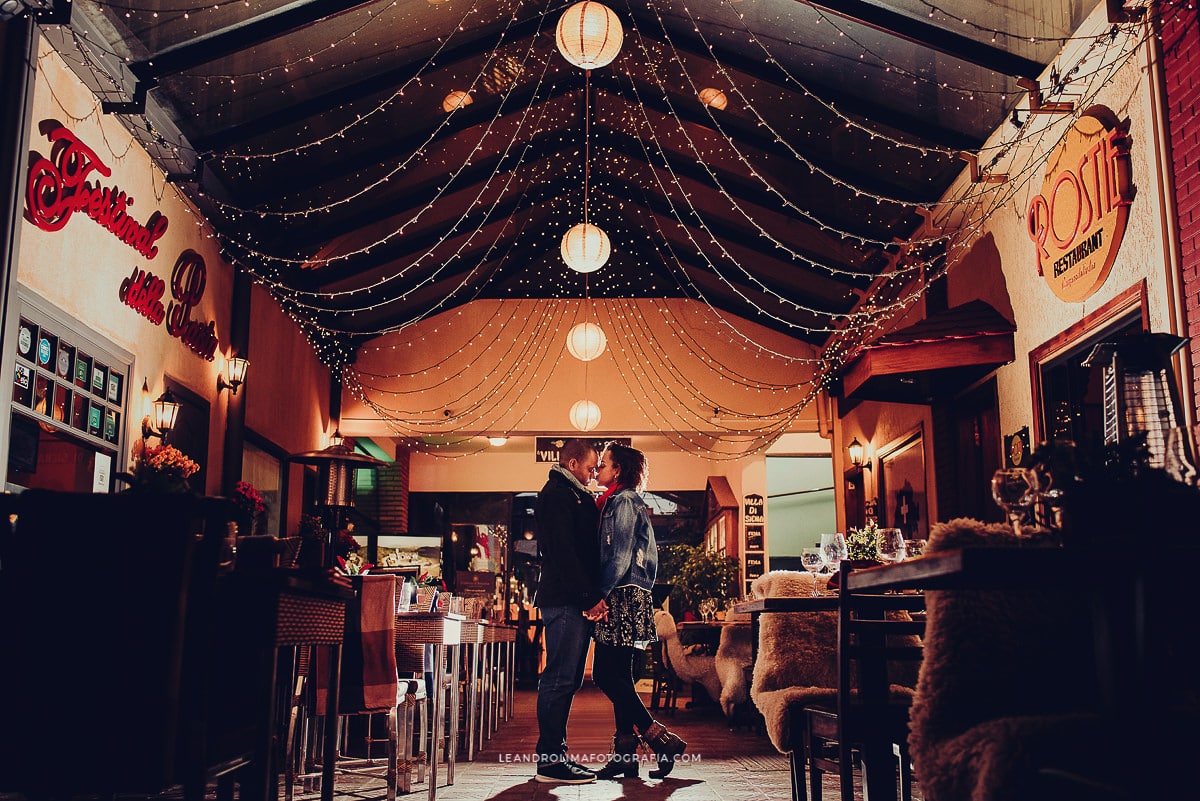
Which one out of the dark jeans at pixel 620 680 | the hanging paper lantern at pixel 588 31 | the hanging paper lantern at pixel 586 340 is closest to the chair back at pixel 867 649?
the dark jeans at pixel 620 680

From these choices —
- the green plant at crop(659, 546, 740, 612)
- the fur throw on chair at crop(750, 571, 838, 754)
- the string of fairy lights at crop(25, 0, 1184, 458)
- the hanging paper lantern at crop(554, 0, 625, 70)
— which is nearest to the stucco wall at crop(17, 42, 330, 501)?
the string of fairy lights at crop(25, 0, 1184, 458)

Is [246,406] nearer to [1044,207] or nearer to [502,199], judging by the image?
[502,199]

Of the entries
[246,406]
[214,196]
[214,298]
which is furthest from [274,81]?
[246,406]

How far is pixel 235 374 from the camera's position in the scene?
8.39 meters

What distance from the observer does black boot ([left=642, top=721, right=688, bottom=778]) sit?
14.9 ft

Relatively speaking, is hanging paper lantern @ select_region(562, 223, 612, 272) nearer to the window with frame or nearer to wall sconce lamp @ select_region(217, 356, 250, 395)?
wall sconce lamp @ select_region(217, 356, 250, 395)

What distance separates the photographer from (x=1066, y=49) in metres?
5.59

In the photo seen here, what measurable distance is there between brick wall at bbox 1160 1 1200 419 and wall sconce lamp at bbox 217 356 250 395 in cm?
687

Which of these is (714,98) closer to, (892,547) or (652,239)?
(652,239)

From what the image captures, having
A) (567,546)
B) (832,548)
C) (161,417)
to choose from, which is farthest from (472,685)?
(161,417)

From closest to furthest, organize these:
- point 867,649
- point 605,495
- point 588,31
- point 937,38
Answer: point 867,649
point 605,495
point 588,31
point 937,38

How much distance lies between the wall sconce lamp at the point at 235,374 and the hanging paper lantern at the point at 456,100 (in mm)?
2729

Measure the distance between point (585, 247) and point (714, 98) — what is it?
63.7 inches

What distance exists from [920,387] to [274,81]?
5.29 meters
